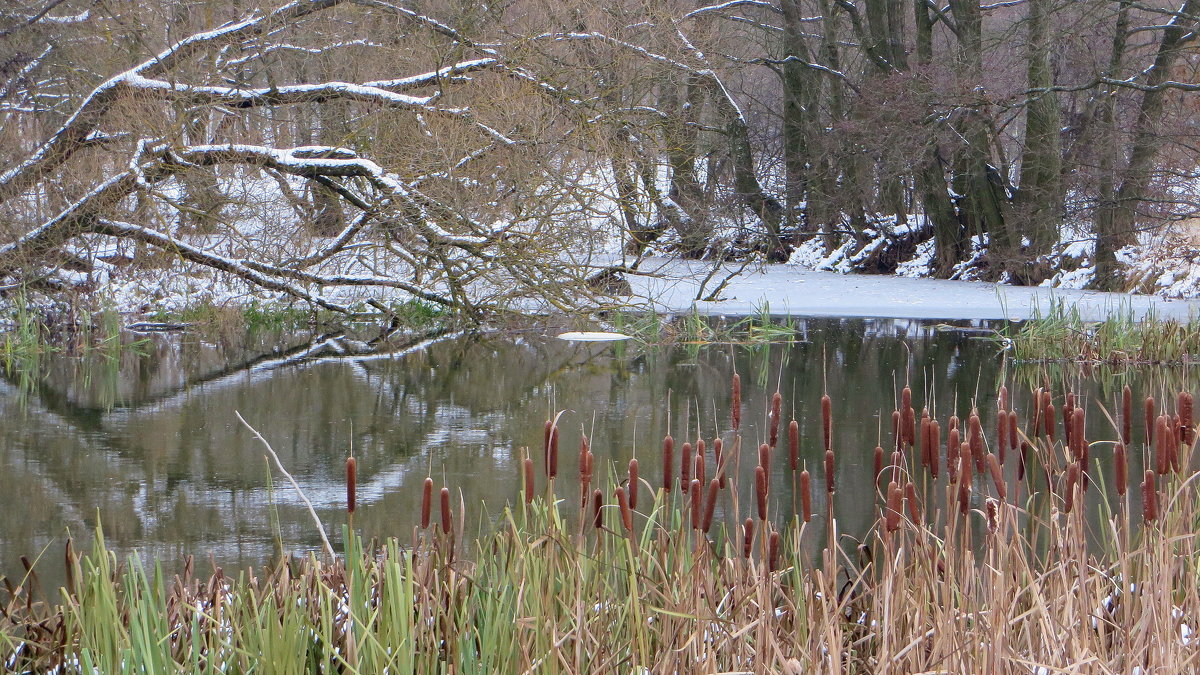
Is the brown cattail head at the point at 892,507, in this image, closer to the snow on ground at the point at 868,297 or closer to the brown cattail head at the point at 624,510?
the brown cattail head at the point at 624,510

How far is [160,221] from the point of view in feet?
37.2

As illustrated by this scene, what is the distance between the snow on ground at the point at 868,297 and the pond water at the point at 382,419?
126 inches

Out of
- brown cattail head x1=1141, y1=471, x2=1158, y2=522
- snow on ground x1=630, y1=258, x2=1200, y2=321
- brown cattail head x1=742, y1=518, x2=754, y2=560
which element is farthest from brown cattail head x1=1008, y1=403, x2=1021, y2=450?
snow on ground x1=630, y1=258, x2=1200, y2=321

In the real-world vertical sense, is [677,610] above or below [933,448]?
below

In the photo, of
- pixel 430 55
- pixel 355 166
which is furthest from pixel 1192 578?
pixel 430 55

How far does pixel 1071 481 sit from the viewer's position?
2268 millimetres

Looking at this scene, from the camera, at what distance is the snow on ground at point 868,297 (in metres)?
15.3

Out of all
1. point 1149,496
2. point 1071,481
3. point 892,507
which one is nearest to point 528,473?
point 892,507

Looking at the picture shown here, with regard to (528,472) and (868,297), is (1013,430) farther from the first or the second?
(868,297)

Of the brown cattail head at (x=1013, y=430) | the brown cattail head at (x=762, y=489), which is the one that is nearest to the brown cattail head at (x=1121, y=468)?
the brown cattail head at (x=1013, y=430)

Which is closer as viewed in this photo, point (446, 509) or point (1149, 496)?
point (1149, 496)

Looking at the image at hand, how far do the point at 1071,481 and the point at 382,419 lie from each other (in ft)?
18.9

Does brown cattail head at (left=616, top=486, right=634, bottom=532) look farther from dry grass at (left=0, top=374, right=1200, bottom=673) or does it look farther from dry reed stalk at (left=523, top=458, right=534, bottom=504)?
dry reed stalk at (left=523, top=458, right=534, bottom=504)

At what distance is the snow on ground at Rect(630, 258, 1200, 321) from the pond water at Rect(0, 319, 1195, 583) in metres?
3.21
